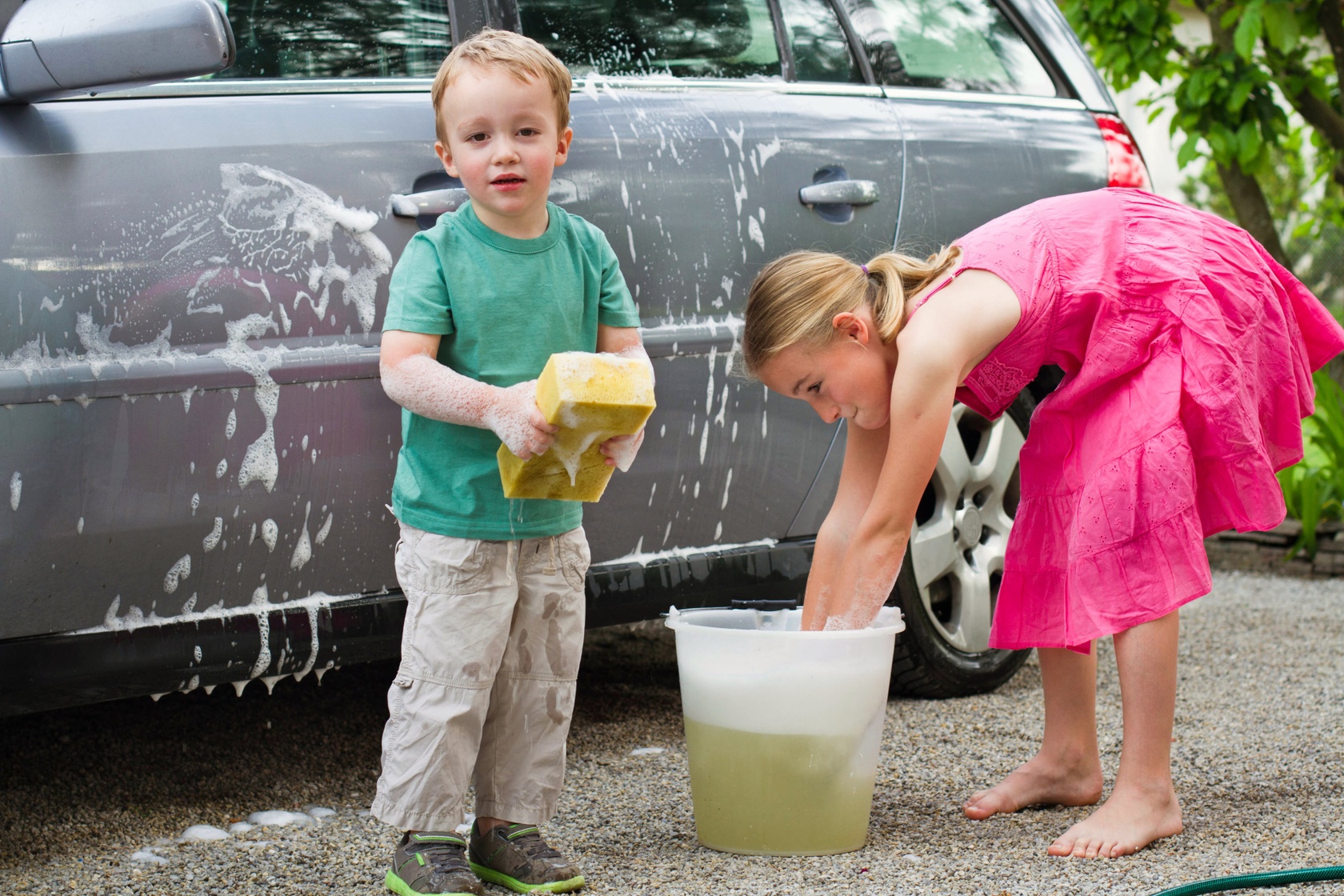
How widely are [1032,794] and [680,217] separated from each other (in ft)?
4.02

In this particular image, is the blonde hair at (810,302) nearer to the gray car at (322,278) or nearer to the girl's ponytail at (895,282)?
the girl's ponytail at (895,282)

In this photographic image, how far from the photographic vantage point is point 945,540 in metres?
3.10

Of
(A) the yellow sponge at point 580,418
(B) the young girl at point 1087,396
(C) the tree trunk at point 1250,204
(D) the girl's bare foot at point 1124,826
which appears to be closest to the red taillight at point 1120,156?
(B) the young girl at point 1087,396

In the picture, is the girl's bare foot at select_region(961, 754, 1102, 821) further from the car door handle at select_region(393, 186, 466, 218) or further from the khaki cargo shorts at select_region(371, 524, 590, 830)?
the car door handle at select_region(393, 186, 466, 218)

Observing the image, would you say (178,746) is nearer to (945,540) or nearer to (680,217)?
(680,217)

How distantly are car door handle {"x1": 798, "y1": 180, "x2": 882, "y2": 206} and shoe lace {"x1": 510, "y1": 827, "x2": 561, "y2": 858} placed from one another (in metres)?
1.34

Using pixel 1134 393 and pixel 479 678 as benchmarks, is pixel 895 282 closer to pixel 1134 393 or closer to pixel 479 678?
pixel 1134 393

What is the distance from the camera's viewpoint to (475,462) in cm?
204

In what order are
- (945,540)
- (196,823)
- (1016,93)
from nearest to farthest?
1. (196,823)
2. (945,540)
3. (1016,93)

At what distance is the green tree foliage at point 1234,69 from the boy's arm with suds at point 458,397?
411cm

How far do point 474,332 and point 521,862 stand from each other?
2.63 feet

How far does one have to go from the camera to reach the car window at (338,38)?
233 centimetres

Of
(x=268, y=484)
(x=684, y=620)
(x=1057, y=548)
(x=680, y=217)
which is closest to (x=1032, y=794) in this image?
(x=1057, y=548)

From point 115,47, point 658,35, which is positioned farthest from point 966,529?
point 115,47
